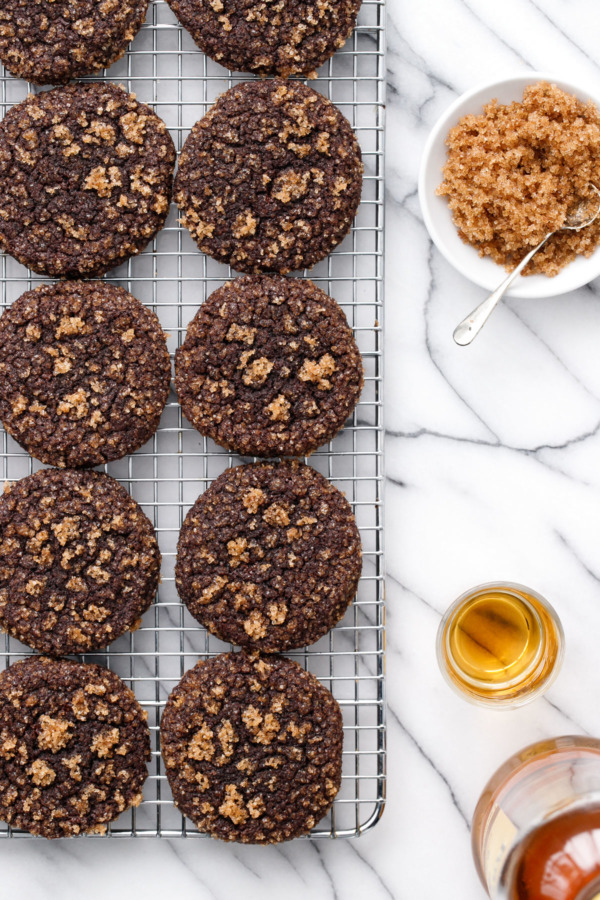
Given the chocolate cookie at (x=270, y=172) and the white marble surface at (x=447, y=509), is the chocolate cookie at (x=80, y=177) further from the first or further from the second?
the white marble surface at (x=447, y=509)

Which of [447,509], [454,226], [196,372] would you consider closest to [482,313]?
→ [454,226]

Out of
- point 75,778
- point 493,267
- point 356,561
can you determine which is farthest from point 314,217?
point 75,778

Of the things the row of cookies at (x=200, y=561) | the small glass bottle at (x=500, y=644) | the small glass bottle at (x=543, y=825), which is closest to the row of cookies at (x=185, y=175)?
the row of cookies at (x=200, y=561)

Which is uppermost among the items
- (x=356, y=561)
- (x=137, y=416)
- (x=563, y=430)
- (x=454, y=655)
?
(x=563, y=430)

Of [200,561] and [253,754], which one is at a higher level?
[200,561]

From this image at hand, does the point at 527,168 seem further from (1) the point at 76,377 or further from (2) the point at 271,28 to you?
(1) the point at 76,377

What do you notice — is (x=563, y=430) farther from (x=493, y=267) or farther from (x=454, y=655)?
(x=454, y=655)
